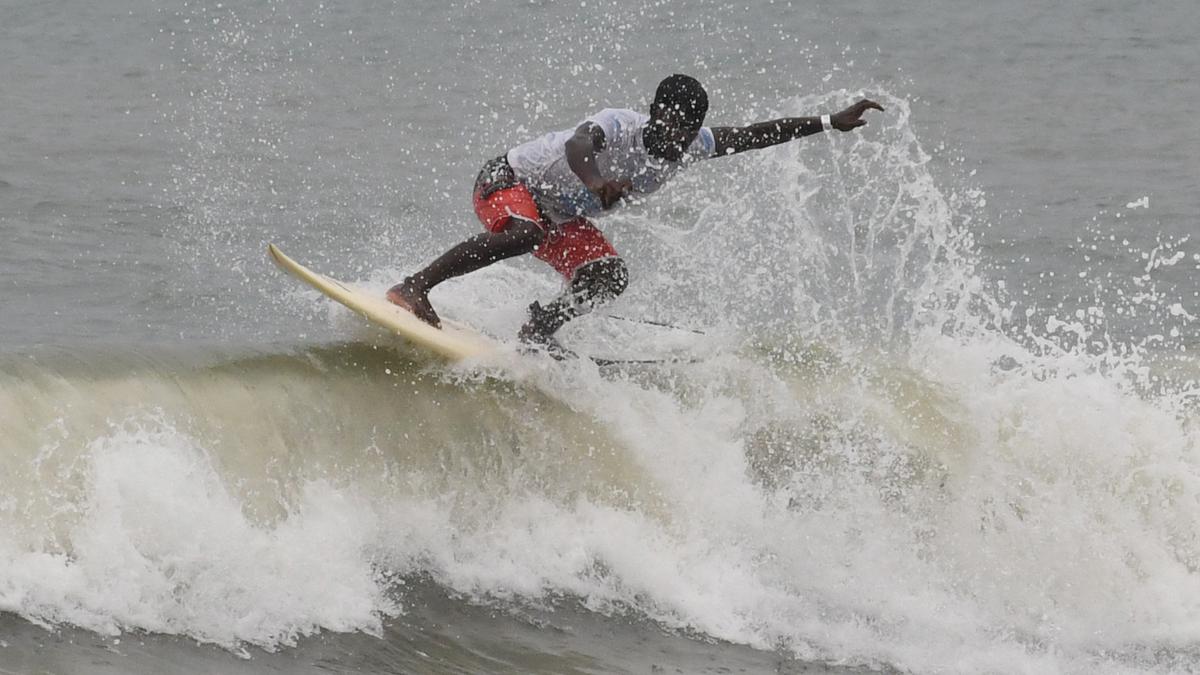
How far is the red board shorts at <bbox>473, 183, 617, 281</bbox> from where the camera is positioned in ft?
23.6

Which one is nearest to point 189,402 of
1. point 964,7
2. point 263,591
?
point 263,591

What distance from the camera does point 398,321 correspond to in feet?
24.2

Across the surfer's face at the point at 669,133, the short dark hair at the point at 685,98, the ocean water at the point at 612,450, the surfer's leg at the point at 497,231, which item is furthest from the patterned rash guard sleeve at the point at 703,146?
the ocean water at the point at 612,450

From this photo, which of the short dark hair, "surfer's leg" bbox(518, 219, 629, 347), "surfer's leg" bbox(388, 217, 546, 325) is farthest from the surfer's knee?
the short dark hair

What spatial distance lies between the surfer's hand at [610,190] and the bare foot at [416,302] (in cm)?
100

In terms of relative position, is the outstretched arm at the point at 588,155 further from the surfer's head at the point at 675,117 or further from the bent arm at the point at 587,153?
the surfer's head at the point at 675,117

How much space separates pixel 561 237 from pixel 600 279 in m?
0.27

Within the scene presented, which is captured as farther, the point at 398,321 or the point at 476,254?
the point at 398,321

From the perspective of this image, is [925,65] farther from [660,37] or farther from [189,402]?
[189,402]

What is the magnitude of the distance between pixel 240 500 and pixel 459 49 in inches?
510

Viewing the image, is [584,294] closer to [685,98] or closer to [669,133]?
[669,133]

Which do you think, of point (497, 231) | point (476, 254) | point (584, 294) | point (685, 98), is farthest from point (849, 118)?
point (476, 254)

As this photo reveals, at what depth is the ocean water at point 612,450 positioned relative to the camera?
21.0 feet

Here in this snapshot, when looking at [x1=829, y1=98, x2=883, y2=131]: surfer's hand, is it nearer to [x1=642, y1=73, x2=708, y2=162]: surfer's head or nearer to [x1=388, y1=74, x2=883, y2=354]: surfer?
[x1=388, y1=74, x2=883, y2=354]: surfer
